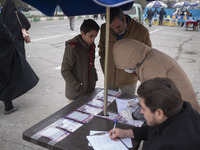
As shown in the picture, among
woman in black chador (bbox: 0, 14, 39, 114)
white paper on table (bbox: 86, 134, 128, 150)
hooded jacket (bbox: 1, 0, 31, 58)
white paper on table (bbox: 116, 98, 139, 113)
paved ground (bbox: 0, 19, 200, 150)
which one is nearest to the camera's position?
white paper on table (bbox: 86, 134, 128, 150)

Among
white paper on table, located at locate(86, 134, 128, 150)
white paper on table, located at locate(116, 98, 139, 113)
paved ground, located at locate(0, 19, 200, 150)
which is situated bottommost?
A: paved ground, located at locate(0, 19, 200, 150)

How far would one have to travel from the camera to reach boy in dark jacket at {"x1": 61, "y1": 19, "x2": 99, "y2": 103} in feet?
7.21

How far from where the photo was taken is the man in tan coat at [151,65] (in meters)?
1.61

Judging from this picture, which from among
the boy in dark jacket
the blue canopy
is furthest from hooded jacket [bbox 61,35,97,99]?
the blue canopy

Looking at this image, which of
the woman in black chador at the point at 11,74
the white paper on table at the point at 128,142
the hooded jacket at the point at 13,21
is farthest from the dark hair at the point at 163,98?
the hooded jacket at the point at 13,21

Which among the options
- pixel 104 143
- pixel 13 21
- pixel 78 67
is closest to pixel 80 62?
pixel 78 67

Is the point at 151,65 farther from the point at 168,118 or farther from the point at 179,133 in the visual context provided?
the point at 179,133

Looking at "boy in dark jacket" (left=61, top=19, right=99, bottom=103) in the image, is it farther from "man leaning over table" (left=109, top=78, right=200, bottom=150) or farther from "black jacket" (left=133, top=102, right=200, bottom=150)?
"black jacket" (left=133, top=102, right=200, bottom=150)

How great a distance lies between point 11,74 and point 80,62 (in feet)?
4.92

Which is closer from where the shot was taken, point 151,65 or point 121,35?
point 151,65

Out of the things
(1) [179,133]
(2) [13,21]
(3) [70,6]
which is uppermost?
(3) [70,6]

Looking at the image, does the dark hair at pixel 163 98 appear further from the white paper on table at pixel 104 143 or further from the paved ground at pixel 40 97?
the paved ground at pixel 40 97

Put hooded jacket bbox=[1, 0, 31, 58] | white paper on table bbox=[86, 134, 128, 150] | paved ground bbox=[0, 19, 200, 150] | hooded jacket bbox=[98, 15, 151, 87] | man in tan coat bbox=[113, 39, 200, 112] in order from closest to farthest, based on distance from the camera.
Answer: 1. white paper on table bbox=[86, 134, 128, 150]
2. man in tan coat bbox=[113, 39, 200, 112]
3. hooded jacket bbox=[98, 15, 151, 87]
4. paved ground bbox=[0, 19, 200, 150]
5. hooded jacket bbox=[1, 0, 31, 58]

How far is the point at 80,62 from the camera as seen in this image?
7.55ft
